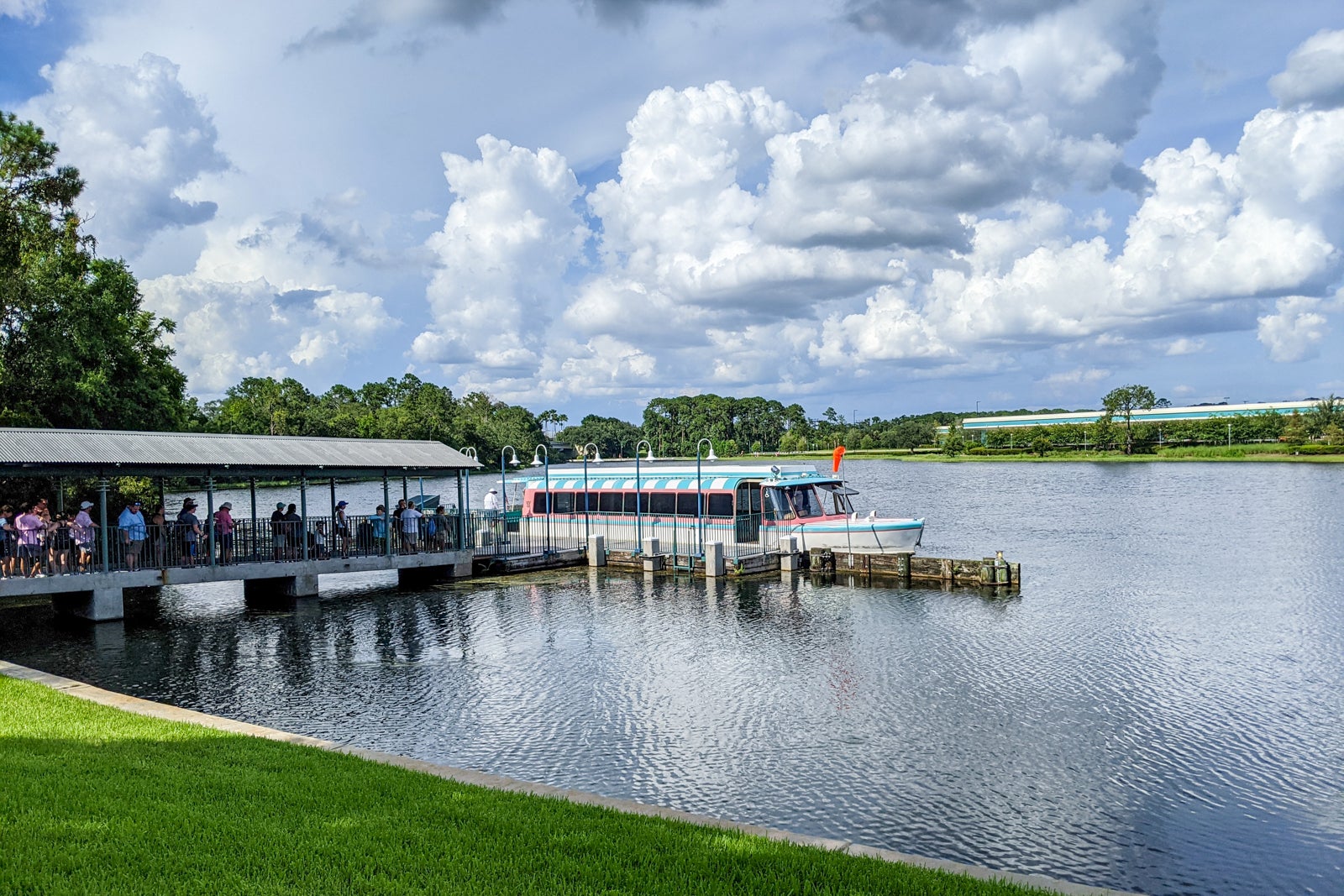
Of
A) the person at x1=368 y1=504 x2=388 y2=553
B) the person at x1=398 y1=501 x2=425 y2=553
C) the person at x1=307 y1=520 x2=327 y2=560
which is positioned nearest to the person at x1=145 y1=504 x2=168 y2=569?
the person at x1=307 y1=520 x2=327 y2=560

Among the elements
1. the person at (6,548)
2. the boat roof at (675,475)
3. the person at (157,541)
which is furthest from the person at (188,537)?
the boat roof at (675,475)

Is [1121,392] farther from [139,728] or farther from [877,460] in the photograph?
[139,728]

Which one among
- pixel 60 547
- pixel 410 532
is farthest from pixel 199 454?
pixel 410 532

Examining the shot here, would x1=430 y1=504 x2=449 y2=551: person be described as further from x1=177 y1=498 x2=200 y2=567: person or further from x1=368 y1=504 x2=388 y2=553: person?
x1=177 y1=498 x2=200 y2=567: person

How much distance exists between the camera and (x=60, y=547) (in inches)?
943

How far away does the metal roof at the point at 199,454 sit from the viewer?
2298 cm

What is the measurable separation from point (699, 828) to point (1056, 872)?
435 centimetres

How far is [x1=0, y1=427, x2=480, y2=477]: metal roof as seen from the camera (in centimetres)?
2298

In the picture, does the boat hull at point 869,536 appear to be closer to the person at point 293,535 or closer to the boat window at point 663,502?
the boat window at point 663,502

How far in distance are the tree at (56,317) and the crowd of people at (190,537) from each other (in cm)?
398

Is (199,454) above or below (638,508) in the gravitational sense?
above

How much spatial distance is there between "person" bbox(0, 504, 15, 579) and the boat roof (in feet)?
71.3

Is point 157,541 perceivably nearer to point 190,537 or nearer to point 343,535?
point 190,537

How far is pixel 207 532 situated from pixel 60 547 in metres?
4.43
